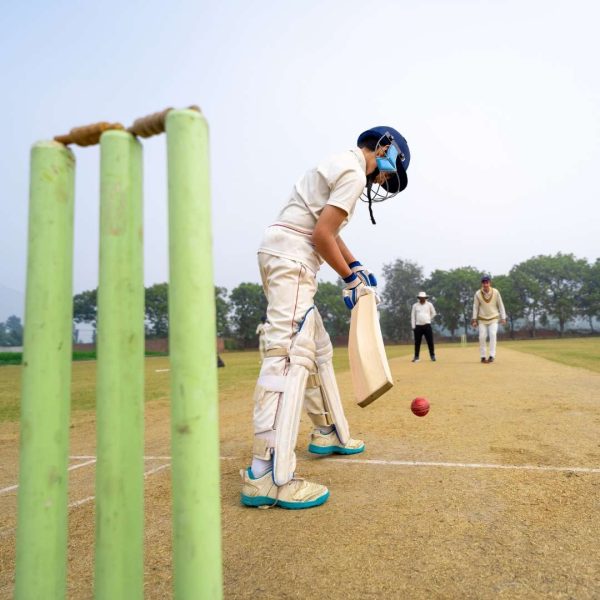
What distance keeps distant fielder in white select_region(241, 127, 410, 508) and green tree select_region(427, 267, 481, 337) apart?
78.9 meters

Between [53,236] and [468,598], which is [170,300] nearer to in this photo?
[53,236]

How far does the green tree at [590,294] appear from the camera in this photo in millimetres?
77938

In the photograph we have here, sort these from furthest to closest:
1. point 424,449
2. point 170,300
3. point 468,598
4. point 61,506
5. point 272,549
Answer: point 424,449 < point 272,549 < point 468,598 < point 61,506 < point 170,300

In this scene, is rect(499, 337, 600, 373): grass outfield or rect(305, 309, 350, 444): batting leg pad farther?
rect(499, 337, 600, 373): grass outfield

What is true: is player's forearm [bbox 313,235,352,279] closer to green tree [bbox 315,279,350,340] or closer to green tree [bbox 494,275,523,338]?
green tree [bbox 494,275,523,338]

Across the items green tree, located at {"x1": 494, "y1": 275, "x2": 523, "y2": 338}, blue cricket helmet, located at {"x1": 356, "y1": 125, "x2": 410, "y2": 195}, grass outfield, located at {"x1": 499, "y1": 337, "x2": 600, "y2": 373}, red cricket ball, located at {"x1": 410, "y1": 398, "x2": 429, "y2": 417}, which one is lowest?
grass outfield, located at {"x1": 499, "y1": 337, "x2": 600, "y2": 373}

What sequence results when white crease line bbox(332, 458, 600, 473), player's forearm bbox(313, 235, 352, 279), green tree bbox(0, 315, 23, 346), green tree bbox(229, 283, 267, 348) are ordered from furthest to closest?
1. green tree bbox(0, 315, 23, 346)
2. green tree bbox(229, 283, 267, 348)
3. white crease line bbox(332, 458, 600, 473)
4. player's forearm bbox(313, 235, 352, 279)

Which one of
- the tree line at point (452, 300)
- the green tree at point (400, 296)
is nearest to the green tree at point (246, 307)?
the tree line at point (452, 300)

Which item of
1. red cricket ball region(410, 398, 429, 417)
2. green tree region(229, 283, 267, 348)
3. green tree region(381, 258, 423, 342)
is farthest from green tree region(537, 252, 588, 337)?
red cricket ball region(410, 398, 429, 417)

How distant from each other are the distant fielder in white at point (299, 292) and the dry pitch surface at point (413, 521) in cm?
20

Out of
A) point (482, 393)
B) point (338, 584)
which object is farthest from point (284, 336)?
point (482, 393)

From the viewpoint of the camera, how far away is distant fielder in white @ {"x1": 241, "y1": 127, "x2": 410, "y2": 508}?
2.48 metres

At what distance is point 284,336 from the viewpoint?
2717mm

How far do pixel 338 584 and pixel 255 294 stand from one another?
87540mm
